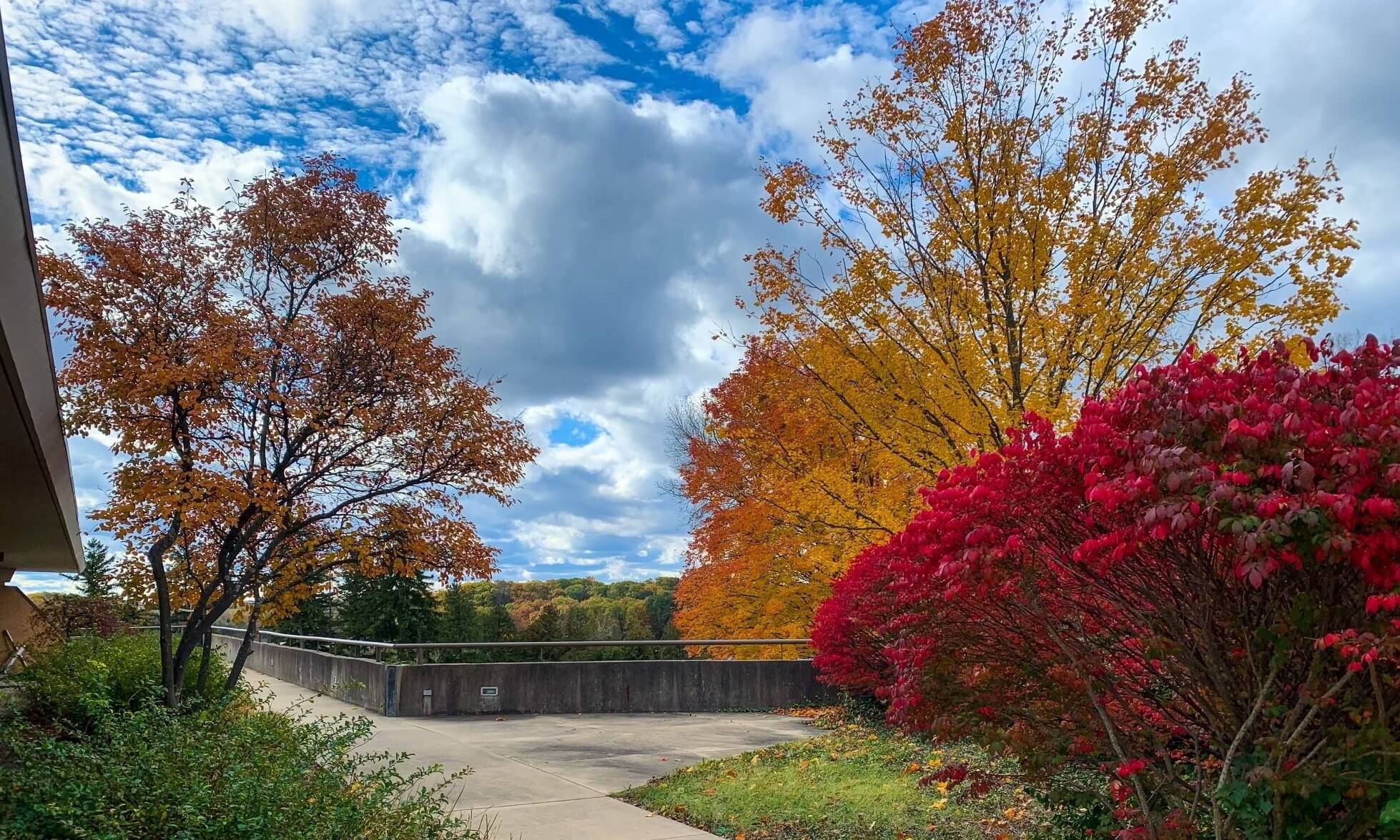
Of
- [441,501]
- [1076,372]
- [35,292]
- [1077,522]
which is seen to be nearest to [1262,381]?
[1077,522]

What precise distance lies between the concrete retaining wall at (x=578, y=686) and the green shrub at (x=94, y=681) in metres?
2.45

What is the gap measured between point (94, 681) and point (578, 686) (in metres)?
7.52

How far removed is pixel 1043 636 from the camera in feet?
14.7

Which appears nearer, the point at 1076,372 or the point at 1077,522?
the point at 1077,522

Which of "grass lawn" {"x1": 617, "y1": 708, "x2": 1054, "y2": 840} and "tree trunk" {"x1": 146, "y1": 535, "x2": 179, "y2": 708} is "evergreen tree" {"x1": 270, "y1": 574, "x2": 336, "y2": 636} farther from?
"grass lawn" {"x1": 617, "y1": 708, "x2": 1054, "y2": 840}

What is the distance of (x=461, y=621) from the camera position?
Result: 24531 mm

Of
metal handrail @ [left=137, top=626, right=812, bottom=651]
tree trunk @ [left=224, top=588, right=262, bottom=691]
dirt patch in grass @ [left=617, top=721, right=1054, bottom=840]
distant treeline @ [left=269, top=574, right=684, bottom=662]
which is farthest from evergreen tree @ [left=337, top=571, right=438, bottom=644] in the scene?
dirt patch in grass @ [left=617, top=721, right=1054, bottom=840]

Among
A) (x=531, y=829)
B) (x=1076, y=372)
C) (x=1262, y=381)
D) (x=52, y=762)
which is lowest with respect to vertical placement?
(x=531, y=829)

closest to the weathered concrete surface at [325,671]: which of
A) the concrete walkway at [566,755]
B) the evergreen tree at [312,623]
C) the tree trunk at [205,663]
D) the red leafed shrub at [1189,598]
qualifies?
the concrete walkway at [566,755]

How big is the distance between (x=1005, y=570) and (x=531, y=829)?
434 cm

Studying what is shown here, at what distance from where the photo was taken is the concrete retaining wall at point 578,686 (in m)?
13.9

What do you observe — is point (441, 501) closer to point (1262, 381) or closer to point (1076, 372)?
point (1076, 372)

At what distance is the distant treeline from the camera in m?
17.5

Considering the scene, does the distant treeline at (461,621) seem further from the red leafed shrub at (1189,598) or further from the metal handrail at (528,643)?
the red leafed shrub at (1189,598)
